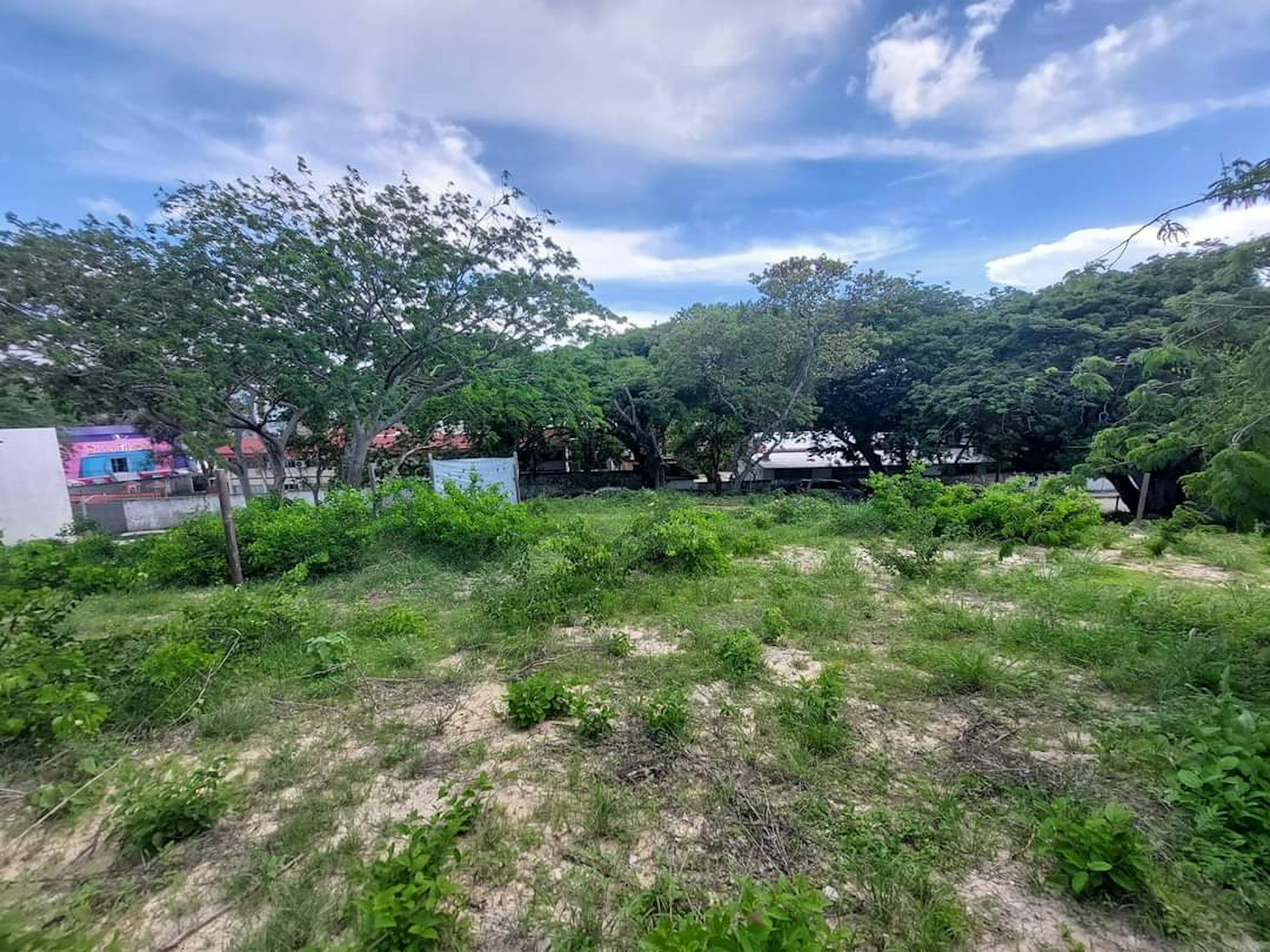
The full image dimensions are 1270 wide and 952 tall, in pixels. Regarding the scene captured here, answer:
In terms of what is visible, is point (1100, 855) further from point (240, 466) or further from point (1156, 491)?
point (1156, 491)

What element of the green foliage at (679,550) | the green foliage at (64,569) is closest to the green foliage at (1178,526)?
the green foliage at (679,550)

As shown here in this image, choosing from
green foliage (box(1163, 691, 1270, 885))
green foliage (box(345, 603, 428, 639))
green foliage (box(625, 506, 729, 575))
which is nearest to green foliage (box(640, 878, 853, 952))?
green foliage (box(1163, 691, 1270, 885))

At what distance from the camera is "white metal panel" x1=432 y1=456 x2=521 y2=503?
1059 centimetres

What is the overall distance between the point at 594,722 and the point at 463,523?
4300 mm

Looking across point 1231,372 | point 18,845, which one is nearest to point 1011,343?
point 1231,372

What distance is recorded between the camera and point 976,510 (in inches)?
276

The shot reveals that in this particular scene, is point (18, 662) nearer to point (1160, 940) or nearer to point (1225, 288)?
point (1160, 940)

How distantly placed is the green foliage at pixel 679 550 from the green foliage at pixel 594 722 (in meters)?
2.85

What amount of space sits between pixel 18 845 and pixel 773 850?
298 cm

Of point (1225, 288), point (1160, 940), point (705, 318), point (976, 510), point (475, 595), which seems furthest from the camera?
point (705, 318)

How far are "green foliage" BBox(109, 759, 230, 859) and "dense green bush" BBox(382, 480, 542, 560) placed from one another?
4.29 meters

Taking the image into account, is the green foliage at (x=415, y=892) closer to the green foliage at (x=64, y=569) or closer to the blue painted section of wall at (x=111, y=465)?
the green foliage at (x=64, y=569)

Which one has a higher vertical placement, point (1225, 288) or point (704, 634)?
point (1225, 288)

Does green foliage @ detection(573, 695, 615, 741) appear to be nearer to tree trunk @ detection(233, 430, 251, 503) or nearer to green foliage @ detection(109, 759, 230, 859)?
green foliage @ detection(109, 759, 230, 859)
